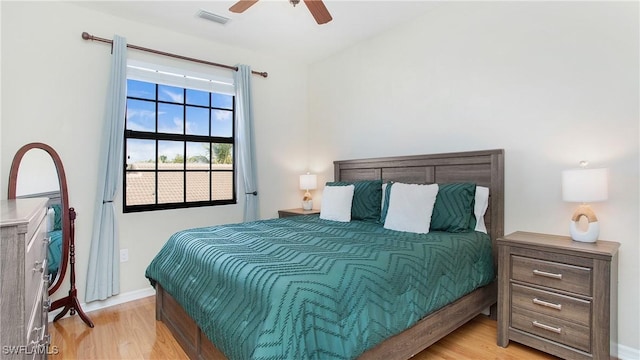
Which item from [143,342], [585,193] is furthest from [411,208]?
[143,342]

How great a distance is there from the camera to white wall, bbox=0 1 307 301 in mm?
2521

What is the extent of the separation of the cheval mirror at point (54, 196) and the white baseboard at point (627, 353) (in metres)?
3.68

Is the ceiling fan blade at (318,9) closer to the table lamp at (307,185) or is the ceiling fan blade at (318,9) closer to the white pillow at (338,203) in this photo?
the white pillow at (338,203)

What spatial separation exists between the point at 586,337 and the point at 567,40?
6.26ft

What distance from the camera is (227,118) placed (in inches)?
147

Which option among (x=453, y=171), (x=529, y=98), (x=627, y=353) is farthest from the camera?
(x=453, y=171)

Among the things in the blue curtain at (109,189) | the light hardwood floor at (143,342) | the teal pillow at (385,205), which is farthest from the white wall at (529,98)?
the blue curtain at (109,189)

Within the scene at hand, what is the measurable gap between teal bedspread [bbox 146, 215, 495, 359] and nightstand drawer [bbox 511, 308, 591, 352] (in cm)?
31

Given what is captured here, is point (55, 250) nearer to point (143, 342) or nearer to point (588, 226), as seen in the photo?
point (143, 342)

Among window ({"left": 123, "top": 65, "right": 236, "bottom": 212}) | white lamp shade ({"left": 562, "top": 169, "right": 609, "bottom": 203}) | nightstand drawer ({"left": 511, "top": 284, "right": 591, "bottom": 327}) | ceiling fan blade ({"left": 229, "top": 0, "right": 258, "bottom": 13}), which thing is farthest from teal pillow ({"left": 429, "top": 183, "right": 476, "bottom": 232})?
window ({"left": 123, "top": 65, "right": 236, "bottom": 212})

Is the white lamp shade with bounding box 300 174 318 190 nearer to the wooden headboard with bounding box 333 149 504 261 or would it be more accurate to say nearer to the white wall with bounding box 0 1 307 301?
the wooden headboard with bounding box 333 149 504 261

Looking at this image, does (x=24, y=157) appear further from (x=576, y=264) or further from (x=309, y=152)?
(x=576, y=264)

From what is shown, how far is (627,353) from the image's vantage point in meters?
2.00

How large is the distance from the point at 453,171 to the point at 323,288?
1.86 m
